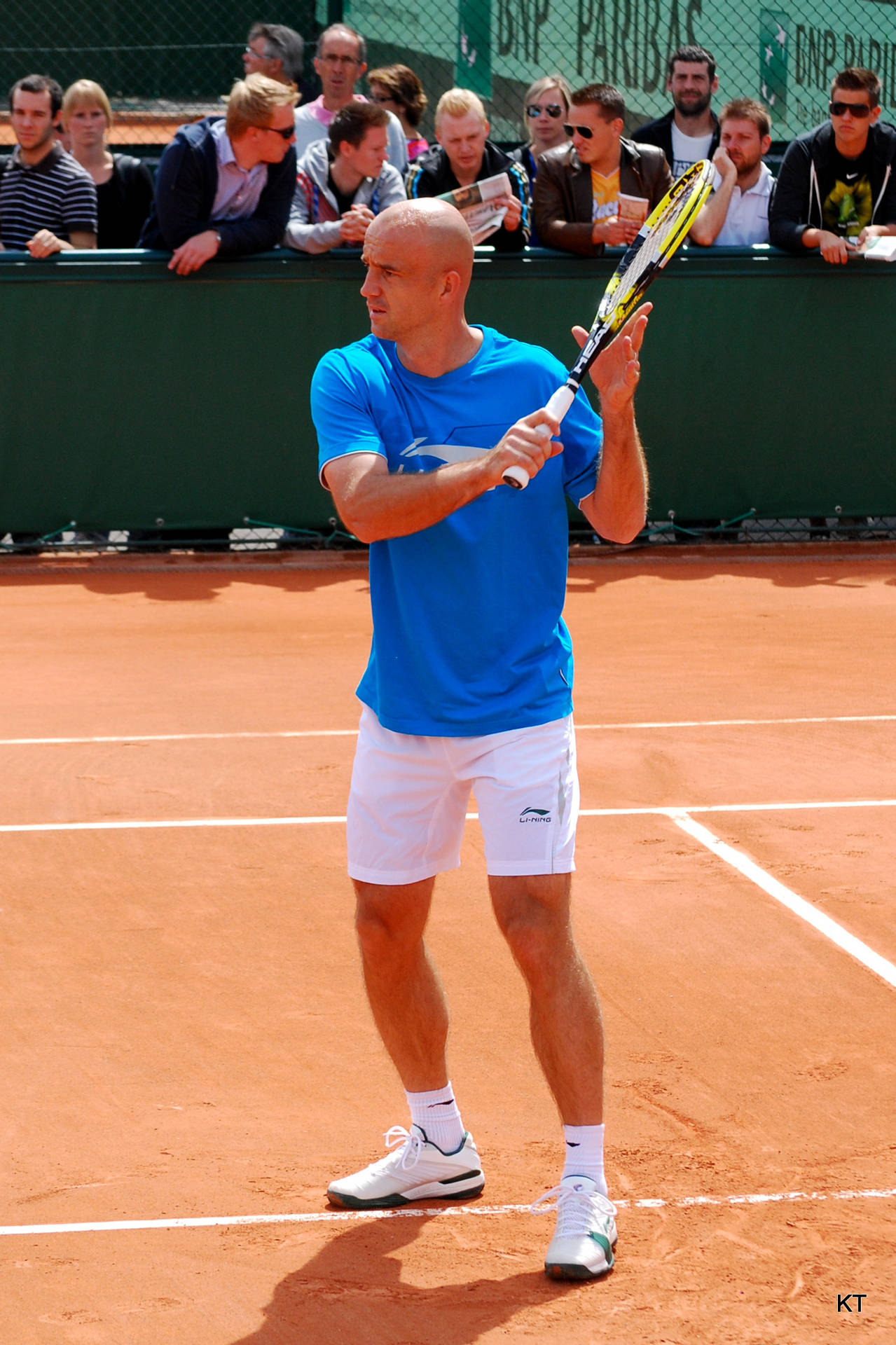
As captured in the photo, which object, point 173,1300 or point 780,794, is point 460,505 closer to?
point 173,1300

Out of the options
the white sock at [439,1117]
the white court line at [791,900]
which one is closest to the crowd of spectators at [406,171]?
the white court line at [791,900]

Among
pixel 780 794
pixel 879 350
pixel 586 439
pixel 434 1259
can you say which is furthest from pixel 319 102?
pixel 434 1259

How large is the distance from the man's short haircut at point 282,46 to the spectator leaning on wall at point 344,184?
1.68 m

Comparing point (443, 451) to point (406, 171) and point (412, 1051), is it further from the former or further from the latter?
point (406, 171)

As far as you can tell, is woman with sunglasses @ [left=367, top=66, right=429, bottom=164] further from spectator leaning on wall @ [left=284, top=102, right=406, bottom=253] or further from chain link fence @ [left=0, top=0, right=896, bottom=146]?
chain link fence @ [left=0, top=0, right=896, bottom=146]

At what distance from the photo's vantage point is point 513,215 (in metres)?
11.2

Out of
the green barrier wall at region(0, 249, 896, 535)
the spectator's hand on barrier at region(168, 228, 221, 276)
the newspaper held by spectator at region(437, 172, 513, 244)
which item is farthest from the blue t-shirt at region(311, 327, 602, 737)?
the green barrier wall at region(0, 249, 896, 535)

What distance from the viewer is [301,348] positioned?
461 inches

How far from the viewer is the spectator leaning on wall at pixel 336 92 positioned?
11766 mm

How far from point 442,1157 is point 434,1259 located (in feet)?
0.96

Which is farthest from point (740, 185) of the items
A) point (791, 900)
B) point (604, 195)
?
point (791, 900)

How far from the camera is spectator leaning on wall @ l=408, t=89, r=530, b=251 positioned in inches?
430

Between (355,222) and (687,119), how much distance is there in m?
2.74

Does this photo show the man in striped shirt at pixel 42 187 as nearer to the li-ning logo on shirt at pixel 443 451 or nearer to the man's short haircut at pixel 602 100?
the man's short haircut at pixel 602 100
